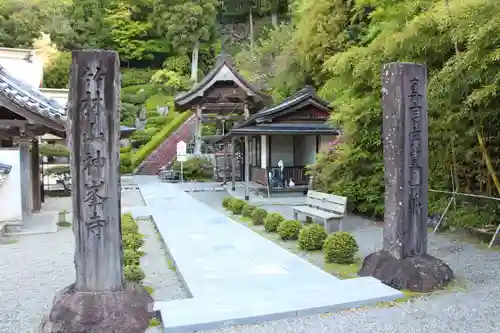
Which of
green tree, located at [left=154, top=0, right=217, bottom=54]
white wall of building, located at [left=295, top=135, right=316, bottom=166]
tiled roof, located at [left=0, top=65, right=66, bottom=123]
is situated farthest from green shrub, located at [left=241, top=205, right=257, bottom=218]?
green tree, located at [left=154, top=0, right=217, bottom=54]

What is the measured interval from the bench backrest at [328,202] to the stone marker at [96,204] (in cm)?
557

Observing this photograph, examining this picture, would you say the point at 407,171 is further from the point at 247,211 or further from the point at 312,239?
the point at 247,211

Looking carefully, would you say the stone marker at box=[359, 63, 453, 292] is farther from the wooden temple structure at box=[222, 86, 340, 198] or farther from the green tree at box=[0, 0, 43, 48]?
the green tree at box=[0, 0, 43, 48]

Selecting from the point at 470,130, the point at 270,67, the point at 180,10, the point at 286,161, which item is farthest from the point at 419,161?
the point at 180,10

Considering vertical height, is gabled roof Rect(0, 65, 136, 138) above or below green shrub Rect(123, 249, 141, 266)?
above

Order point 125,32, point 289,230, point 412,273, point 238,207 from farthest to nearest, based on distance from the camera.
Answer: point 125,32 → point 238,207 → point 289,230 → point 412,273

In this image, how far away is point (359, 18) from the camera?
679 inches

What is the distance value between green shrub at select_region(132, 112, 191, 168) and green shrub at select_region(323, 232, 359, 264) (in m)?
25.4

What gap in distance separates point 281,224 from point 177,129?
93.4 ft

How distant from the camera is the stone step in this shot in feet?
15.1

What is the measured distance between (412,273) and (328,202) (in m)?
4.35

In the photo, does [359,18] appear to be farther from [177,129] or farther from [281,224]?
[177,129]

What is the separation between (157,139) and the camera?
110ft

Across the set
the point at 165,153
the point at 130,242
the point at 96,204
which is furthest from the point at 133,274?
the point at 165,153
